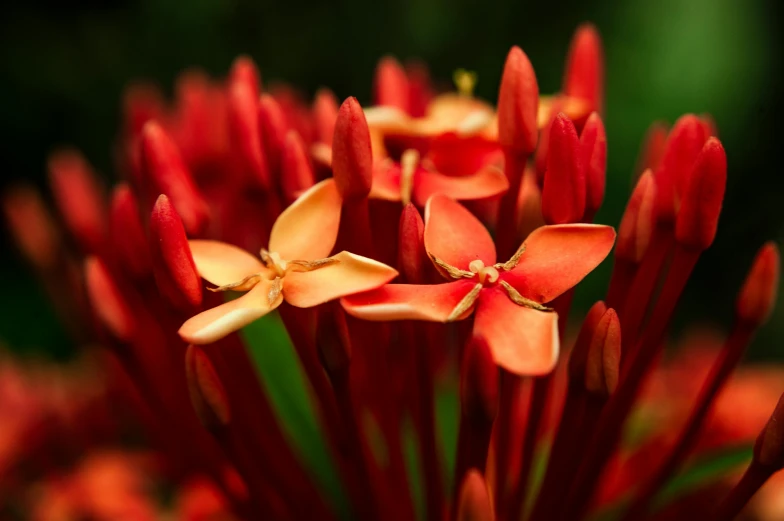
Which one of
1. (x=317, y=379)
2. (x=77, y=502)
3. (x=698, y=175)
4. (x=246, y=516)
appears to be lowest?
(x=77, y=502)

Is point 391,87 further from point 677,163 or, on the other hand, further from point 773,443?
point 773,443

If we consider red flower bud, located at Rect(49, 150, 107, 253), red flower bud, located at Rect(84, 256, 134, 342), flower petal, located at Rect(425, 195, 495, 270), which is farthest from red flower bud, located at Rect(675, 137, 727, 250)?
red flower bud, located at Rect(49, 150, 107, 253)

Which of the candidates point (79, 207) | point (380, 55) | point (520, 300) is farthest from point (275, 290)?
point (380, 55)

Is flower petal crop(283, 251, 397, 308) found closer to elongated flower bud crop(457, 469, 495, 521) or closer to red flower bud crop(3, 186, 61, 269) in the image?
elongated flower bud crop(457, 469, 495, 521)

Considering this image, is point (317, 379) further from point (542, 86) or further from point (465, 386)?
point (542, 86)

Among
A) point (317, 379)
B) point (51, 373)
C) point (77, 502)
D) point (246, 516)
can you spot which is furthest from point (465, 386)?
point (51, 373)

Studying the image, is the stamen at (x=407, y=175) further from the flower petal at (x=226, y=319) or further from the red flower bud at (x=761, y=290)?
the red flower bud at (x=761, y=290)

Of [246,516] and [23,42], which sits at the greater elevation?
[23,42]
